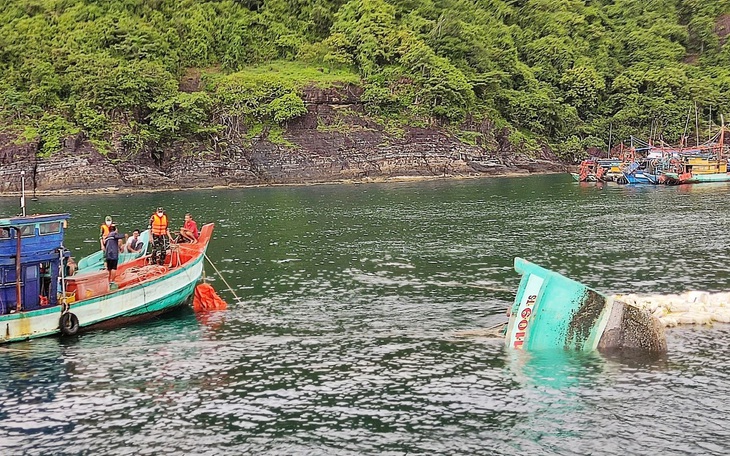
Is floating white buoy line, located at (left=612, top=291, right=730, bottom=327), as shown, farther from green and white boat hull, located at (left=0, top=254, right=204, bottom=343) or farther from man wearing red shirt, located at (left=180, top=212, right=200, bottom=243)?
man wearing red shirt, located at (left=180, top=212, right=200, bottom=243)

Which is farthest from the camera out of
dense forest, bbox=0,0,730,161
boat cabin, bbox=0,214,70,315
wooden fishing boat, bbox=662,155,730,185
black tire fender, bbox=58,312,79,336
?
dense forest, bbox=0,0,730,161

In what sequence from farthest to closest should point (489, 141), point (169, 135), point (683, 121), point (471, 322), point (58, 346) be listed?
point (683, 121), point (489, 141), point (169, 135), point (471, 322), point (58, 346)

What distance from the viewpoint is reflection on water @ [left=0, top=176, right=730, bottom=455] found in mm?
17672

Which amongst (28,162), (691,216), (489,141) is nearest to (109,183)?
(28,162)

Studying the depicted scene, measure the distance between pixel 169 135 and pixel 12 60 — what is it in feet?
101

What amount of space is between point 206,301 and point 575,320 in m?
16.1

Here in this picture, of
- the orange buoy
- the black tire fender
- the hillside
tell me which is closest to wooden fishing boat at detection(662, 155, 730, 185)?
the hillside

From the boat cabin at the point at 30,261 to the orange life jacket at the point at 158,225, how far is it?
547cm

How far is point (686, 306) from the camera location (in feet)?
92.6

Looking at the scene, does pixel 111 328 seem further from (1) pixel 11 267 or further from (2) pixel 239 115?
(2) pixel 239 115

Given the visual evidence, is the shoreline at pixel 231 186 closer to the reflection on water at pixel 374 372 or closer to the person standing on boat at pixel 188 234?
the reflection on water at pixel 374 372

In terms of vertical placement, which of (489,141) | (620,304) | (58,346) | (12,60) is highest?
(12,60)

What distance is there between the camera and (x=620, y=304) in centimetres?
2330

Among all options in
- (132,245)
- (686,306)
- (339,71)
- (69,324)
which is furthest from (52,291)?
(339,71)
